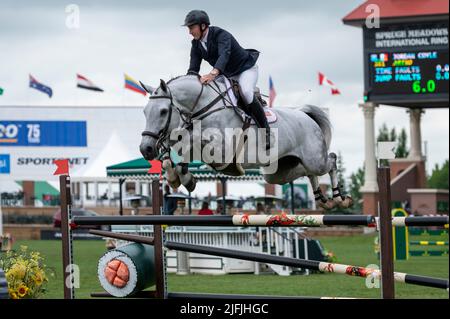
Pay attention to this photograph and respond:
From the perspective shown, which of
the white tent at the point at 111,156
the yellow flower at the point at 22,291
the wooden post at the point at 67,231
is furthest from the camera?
the white tent at the point at 111,156

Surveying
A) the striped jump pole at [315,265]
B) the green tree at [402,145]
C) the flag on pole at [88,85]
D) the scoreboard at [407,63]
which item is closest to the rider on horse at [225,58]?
the striped jump pole at [315,265]

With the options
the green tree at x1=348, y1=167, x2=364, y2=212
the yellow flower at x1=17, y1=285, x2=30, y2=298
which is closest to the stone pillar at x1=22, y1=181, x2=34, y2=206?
the green tree at x1=348, y1=167, x2=364, y2=212

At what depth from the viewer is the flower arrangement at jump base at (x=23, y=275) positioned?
861 cm

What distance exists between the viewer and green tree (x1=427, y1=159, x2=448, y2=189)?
201ft

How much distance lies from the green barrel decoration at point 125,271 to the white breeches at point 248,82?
1753mm

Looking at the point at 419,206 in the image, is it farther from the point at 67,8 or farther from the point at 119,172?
the point at 67,8

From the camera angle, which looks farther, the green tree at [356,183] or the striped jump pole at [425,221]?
the green tree at [356,183]

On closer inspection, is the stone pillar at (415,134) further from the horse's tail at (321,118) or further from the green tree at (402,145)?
the horse's tail at (321,118)

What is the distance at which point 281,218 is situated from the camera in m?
6.63

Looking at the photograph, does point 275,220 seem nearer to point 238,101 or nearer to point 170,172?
point 170,172

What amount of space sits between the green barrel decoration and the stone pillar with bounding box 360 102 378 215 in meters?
34.2

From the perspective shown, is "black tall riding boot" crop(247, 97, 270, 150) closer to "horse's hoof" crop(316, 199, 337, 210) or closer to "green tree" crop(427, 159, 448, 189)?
"horse's hoof" crop(316, 199, 337, 210)
